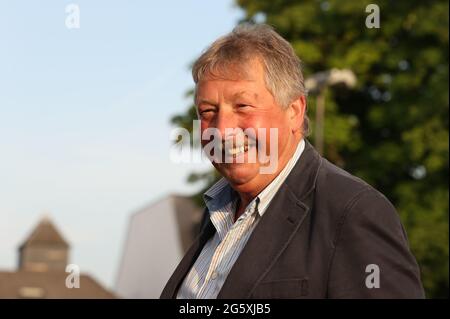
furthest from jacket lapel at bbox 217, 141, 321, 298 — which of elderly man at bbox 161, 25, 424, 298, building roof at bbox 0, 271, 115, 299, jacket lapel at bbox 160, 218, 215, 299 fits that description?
building roof at bbox 0, 271, 115, 299

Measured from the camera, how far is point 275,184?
301 centimetres

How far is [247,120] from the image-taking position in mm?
2902

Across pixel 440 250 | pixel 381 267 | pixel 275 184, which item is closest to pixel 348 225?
pixel 381 267

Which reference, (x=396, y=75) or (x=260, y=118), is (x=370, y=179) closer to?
(x=396, y=75)

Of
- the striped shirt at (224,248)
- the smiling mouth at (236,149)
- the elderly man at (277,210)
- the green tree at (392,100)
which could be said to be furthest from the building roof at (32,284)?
the smiling mouth at (236,149)

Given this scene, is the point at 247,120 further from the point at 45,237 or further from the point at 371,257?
the point at 45,237

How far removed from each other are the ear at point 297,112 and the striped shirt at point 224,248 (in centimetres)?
7

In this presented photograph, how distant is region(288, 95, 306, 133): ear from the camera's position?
3.03m

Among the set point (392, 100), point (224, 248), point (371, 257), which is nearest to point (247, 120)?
point (224, 248)

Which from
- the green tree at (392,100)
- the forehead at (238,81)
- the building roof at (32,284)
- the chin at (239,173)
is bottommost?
the building roof at (32,284)

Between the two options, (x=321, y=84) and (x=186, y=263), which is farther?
(x=321, y=84)

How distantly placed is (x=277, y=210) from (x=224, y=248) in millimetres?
300

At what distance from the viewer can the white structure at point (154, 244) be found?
4181 cm

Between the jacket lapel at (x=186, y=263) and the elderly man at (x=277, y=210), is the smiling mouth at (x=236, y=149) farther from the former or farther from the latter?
the jacket lapel at (x=186, y=263)
